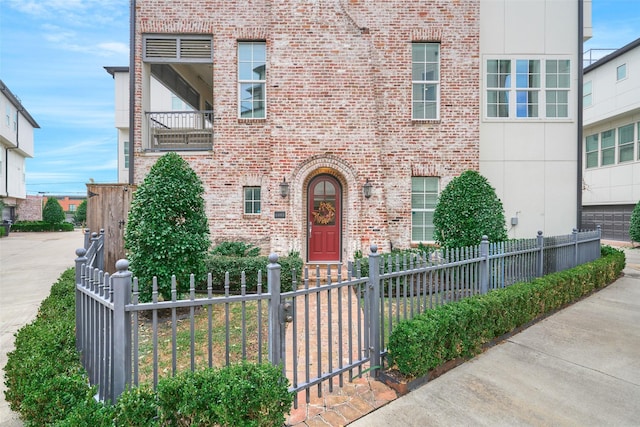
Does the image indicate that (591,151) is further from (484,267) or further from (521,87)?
(484,267)

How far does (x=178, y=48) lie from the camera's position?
9969 millimetres

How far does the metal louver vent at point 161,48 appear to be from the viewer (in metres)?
9.95

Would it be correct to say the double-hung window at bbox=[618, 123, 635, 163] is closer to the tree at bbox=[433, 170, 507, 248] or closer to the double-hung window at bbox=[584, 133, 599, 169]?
the double-hung window at bbox=[584, 133, 599, 169]

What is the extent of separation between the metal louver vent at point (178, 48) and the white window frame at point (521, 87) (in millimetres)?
8548

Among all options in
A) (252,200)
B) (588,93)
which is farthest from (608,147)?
(252,200)

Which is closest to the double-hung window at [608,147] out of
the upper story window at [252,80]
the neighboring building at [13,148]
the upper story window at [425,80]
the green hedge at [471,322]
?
the upper story window at [425,80]

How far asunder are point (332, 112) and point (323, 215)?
2895 millimetres

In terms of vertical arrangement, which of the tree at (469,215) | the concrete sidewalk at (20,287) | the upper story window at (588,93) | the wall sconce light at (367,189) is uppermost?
the upper story window at (588,93)

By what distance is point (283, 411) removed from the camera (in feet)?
8.76

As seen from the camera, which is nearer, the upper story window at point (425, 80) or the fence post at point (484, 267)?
the fence post at point (484, 267)

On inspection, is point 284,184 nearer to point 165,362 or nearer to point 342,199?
point 342,199

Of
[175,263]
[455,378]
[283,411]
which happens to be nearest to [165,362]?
[175,263]

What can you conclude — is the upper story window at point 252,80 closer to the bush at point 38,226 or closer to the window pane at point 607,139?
the window pane at point 607,139

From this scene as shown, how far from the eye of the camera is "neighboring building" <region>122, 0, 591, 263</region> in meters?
9.35
